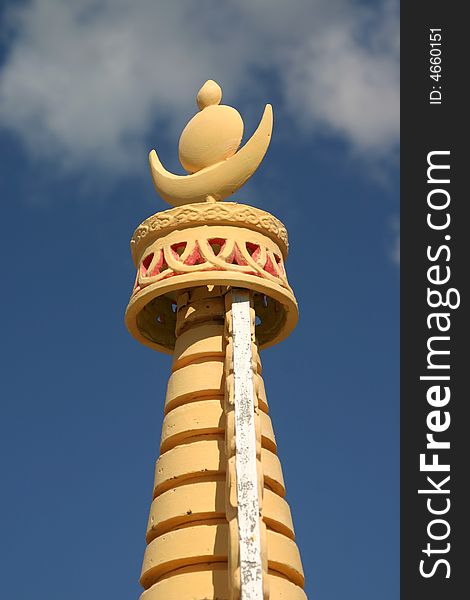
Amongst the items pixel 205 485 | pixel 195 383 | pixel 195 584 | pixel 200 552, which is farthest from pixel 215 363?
pixel 195 584

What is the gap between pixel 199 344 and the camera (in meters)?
12.3

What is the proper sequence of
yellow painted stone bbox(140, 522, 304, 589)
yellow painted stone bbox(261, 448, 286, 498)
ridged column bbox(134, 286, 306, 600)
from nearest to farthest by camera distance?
ridged column bbox(134, 286, 306, 600), yellow painted stone bbox(140, 522, 304, 589), yellow painted stone bbox(261, 448, 286, 498)

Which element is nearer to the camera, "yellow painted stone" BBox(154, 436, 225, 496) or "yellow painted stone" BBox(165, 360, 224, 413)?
"yellow painted stone" BBox(154, 436, 225, 496)

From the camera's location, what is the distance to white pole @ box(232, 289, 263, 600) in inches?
396

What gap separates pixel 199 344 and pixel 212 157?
2.22 metres

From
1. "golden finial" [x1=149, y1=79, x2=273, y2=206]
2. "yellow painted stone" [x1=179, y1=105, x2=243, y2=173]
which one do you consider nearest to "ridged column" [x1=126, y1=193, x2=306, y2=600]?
"golden finial" [x1=149, y1=79, x2=273, y2=206]

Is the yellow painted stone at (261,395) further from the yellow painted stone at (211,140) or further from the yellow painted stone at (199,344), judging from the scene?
the yellow painted stone at (211,140)

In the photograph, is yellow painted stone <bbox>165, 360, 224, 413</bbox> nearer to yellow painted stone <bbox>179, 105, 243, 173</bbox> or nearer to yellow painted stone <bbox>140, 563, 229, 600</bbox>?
yellow painted stone <bbox>140, 563, 229, 600</bbox>

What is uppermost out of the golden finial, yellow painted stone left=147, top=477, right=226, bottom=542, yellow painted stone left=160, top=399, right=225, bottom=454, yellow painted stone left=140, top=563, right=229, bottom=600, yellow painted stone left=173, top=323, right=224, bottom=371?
the golden finial

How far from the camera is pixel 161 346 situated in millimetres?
13219

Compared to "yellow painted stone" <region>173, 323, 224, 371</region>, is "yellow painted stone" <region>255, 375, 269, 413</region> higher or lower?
lower

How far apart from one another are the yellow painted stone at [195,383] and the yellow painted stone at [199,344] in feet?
0.28

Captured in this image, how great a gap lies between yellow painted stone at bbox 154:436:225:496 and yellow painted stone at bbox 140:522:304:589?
1.77ft

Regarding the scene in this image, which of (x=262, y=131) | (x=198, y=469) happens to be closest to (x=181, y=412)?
(x=198, y=469)
